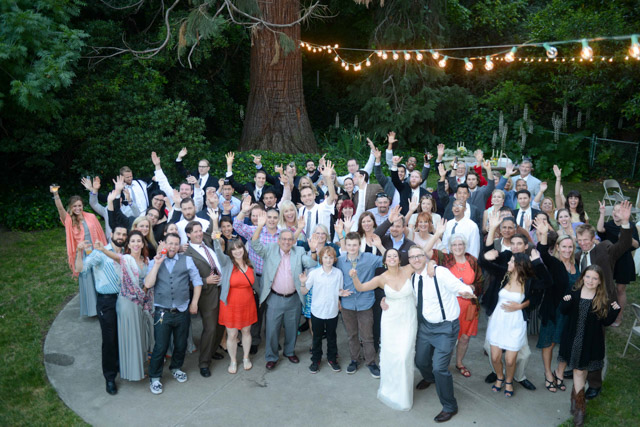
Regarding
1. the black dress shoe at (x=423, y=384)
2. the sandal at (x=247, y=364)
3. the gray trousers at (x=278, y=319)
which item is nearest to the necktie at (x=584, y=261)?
the black dress shoe at (x=423, y=384)

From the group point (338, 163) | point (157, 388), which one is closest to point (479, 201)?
point (157, 388)

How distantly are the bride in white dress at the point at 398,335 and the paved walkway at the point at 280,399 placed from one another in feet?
0.59

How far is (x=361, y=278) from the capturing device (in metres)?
5.73

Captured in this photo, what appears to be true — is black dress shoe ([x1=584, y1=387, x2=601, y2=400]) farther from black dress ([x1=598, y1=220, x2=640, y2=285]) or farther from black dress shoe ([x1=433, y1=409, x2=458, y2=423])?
black dress ([x1=598, y1=220, x2=640, y2=285])

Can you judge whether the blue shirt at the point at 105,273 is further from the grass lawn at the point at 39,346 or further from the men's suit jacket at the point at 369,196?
the men's suit jacket at the point at 369,196

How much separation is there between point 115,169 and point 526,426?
34.4ft

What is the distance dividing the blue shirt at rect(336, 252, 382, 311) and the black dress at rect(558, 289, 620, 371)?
189cm

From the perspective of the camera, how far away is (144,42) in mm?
13820

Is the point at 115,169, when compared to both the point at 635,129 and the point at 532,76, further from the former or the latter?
the point at 635,129

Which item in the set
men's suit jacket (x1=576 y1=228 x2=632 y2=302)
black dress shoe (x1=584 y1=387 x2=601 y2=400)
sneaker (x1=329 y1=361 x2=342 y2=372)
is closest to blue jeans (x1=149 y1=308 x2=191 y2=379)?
sneaker (x1=329 y1=361 x2=342 y2=372)

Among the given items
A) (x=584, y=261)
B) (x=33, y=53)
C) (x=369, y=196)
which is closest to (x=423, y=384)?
(x=584, y=261)

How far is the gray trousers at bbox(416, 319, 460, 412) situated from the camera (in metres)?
5.02

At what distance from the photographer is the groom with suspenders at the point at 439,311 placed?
16.5 ft

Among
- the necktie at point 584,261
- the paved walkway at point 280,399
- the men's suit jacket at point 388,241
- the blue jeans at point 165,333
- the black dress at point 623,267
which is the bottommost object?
the paved walkway at point 280,399
